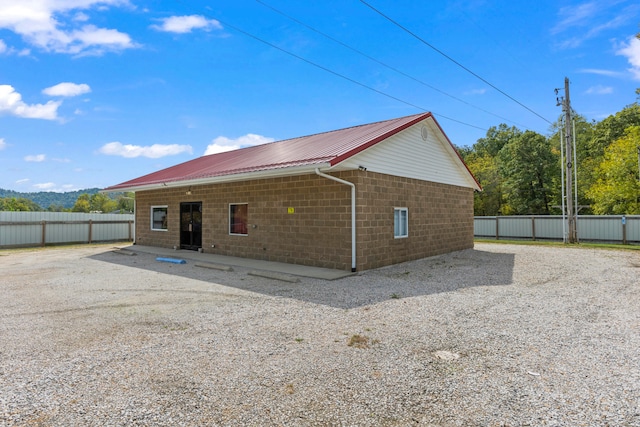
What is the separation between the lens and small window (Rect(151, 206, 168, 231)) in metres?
15.2

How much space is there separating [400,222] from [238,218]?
5262 millimetres

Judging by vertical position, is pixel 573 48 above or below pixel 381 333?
above

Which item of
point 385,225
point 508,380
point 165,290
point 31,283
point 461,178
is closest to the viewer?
point 508,380

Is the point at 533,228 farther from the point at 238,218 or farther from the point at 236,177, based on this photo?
the point at 236,177

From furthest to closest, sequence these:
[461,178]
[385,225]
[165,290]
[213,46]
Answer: [461,178] < [213,46] < [385,225] < [165,290]

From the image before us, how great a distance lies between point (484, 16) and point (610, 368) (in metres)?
11.7

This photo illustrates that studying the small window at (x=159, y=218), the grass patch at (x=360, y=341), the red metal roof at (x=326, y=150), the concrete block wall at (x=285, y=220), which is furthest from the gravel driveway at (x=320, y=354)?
the small window at (x=159, y=218)

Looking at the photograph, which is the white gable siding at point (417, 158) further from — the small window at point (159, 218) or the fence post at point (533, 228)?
the small window at point (159, 218)

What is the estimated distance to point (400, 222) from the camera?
10898 millimetres

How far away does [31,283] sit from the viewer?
311 inches

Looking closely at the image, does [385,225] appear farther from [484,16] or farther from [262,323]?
[484,16]

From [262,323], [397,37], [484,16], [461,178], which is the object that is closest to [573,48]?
[484,16]

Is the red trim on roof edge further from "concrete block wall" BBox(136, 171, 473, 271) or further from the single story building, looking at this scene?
"concrete block wall" BBox(136, 171, 473, 271)

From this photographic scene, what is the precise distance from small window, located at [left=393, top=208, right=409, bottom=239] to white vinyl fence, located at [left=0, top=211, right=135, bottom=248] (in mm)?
15989
